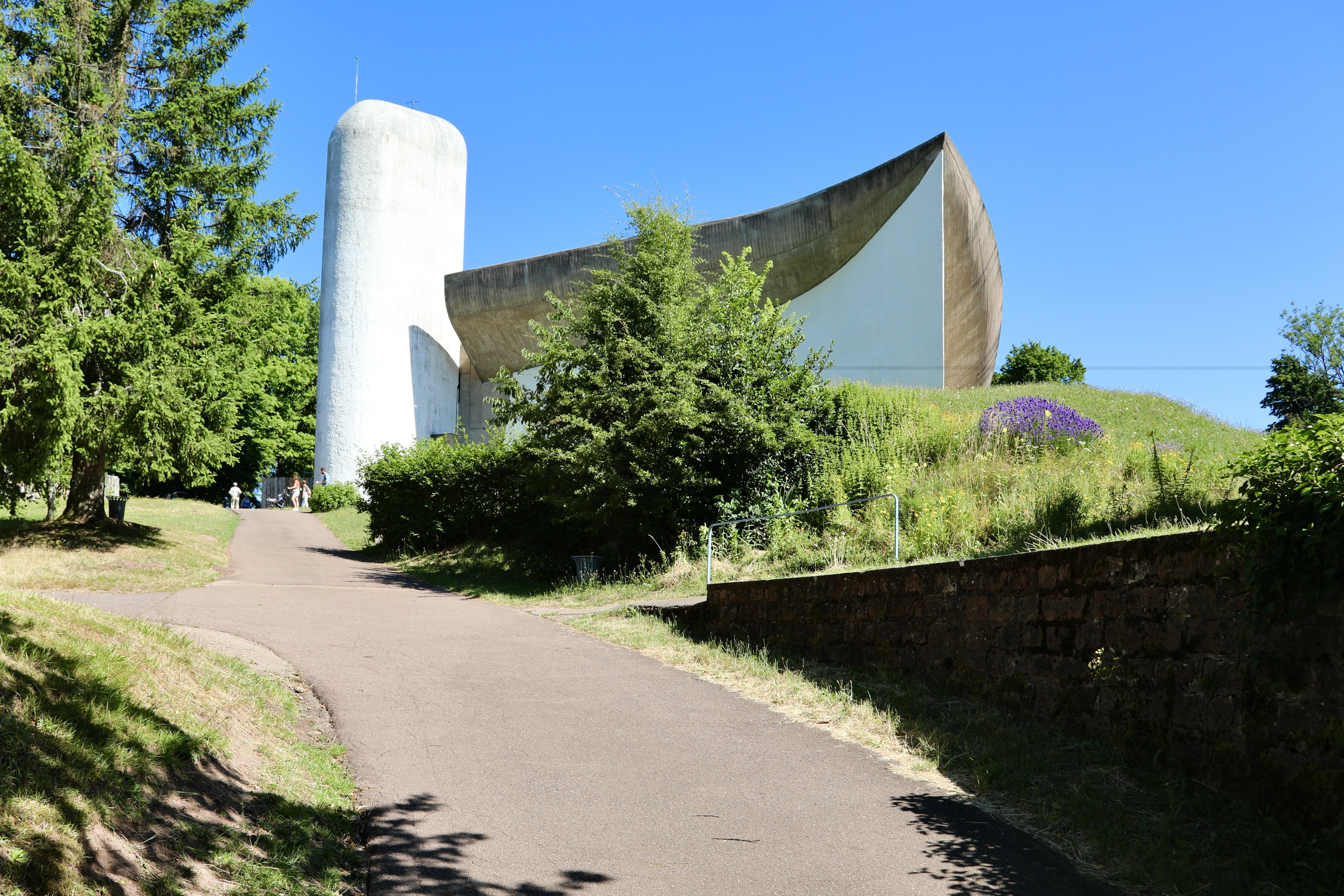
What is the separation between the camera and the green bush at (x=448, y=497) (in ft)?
59.6

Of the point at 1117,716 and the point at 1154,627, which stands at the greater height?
the point at 1154,627

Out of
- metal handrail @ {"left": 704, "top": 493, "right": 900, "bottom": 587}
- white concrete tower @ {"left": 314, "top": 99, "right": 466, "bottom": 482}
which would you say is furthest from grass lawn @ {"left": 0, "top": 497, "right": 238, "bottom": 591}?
white concrete tower @ {"left": 314, "top": 99, "right": 466, "bottom": 482}

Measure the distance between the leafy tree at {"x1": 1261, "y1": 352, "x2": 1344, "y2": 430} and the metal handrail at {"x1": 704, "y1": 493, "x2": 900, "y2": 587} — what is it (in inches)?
962

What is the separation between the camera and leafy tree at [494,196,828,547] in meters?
13.5

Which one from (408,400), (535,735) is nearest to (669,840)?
(535,735)

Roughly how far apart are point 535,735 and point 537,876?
223 centimetres

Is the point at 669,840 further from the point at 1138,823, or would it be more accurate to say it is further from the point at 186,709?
the point at 186,709

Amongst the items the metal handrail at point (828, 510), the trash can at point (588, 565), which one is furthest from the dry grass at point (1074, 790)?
the trash can at point (588, 565)

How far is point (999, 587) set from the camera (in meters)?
6.21

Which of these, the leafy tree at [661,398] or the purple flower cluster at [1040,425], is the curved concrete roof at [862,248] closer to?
the leafy tree at [661,398]

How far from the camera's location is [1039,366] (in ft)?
179

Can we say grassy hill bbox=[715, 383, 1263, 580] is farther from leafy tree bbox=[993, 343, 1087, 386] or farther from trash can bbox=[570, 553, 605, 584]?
leafy tree bbox=[993, 343, 1087, 386]

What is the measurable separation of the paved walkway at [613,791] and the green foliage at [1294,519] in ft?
4.88

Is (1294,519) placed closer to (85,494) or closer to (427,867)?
(427,867)
